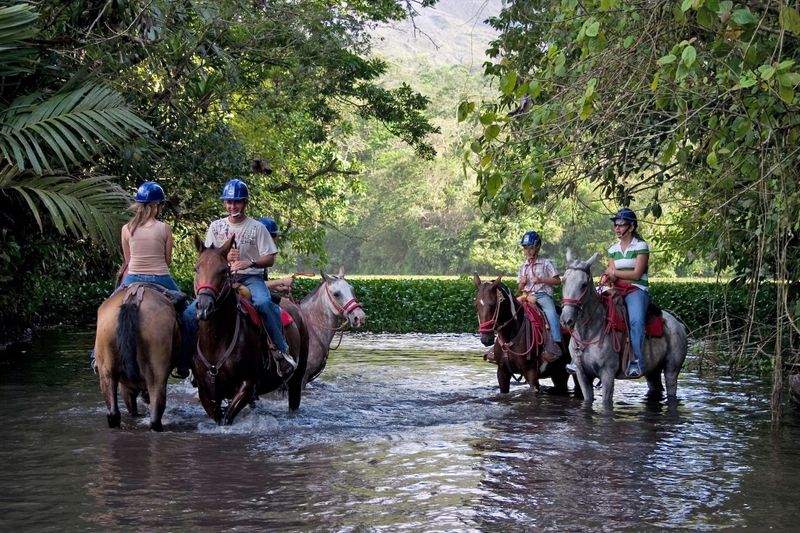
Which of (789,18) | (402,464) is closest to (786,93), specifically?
(789,18)

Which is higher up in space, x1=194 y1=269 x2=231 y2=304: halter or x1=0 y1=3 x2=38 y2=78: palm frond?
x1=0 y1=3 x2=38 y2=78: palm frond

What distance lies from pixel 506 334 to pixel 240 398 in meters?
4.41

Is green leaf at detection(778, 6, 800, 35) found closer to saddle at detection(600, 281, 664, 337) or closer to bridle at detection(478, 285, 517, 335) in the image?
saddle at detection(600, 281, 664, 337)

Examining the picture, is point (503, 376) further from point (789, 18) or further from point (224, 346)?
point (789, 18)

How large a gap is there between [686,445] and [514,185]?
513 cm

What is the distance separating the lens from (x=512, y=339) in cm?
1330

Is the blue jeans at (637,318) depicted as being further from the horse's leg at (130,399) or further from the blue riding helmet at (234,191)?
the horse's leg at (130,399)

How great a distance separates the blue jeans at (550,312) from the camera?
44.3ft

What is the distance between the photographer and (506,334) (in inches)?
523

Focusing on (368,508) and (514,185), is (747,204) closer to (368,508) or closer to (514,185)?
(514,185)

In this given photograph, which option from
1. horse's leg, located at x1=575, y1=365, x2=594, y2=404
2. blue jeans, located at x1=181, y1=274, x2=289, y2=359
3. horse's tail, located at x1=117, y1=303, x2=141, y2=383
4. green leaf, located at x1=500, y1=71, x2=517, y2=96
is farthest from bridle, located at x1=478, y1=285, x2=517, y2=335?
green leaf, located at x1=500, y1=71, x2=517, y2=96

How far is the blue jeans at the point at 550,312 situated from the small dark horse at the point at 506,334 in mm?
283

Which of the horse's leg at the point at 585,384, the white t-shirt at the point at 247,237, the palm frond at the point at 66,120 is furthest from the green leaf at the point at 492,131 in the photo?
the palm frond at the point at 66,120

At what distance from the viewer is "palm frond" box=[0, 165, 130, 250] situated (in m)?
11.9
